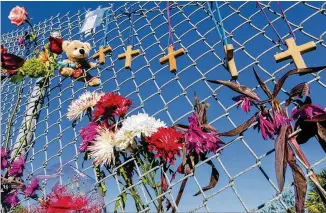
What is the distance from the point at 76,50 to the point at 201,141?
1.03 m

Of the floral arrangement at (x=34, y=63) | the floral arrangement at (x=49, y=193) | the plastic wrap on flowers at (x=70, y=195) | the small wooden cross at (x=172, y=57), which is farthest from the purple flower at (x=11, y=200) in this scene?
the small wooden cross at (x=172, y=57)

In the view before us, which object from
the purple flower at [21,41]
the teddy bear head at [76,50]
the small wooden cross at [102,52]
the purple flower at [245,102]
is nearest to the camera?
the purple flower at [245,102]

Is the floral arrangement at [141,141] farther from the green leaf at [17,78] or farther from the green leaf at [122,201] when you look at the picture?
the green leaf at [17,78]

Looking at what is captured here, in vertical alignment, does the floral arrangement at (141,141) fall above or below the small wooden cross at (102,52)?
below

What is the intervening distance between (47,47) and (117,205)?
3.74 ft

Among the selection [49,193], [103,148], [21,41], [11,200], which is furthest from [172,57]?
[21,41]

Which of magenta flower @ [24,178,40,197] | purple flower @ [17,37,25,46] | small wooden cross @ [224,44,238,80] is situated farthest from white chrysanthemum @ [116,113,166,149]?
purple flower @ [17,37,25,46]

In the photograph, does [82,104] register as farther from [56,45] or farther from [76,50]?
[56,45]

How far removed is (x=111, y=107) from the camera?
54.4 inches

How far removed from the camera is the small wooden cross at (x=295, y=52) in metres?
1.05

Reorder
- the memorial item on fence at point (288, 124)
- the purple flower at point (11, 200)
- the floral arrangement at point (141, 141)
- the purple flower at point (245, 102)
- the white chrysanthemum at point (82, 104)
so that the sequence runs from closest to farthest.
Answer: the memorial item on fence at point (288, 124), the purple flower at point (245, 102), the floral arrangement at point (141, 141), the white chrysanthemum at point (82, 104), the purple flower at point (11, 200)

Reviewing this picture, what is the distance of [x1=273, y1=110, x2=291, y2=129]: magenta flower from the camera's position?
95cm

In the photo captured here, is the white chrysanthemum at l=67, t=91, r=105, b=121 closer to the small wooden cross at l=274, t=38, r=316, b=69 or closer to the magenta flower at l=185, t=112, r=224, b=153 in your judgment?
the magenta flower at l=185, t=112, r=224, b=153

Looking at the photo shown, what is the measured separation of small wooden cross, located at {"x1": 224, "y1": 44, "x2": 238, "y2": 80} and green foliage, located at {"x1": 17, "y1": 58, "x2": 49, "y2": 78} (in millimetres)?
1152
